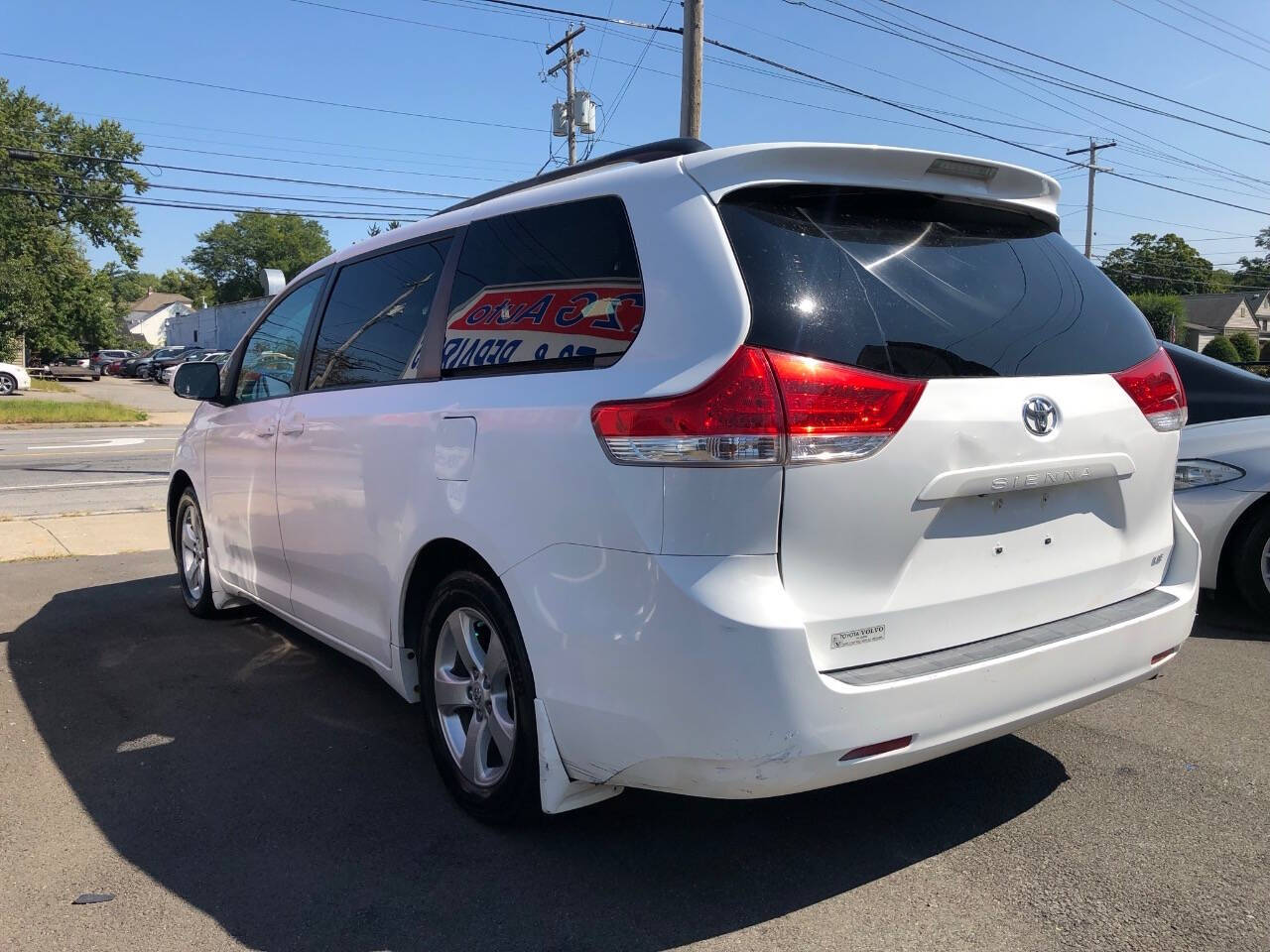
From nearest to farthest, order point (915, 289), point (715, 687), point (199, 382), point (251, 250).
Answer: point (715, 687) → point (915, 289) → point (199, 382) → point (251, 250)

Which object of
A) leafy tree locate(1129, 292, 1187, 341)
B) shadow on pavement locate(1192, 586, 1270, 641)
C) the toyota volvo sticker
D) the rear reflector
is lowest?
shadow on pavement locate(1192, 586, 1270, 641)

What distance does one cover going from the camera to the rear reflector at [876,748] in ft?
7.73

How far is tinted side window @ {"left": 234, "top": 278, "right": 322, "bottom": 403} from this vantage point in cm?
449

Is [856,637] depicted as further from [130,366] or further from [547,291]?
[130,366]

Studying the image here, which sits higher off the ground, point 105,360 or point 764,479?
point 764,479

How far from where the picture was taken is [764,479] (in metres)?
2.29

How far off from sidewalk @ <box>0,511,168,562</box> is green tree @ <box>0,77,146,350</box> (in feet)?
140

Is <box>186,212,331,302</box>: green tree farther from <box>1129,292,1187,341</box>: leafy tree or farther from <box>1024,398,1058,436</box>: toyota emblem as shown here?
<box>1024,398,1058,436</box>: toyota emblem

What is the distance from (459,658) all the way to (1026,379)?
193cm

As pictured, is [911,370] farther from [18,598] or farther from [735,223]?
[18,598]

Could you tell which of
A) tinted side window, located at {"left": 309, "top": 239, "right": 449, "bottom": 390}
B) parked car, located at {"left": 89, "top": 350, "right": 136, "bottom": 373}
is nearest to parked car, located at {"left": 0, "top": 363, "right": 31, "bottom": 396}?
parked car, located at {"left": 89, "top": 350, "right": 136, "bottom": 373}

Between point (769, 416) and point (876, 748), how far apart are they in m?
0.85

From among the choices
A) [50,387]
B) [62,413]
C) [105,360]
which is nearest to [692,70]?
[62,413]

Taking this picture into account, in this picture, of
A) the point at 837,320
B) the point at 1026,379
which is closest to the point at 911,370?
the point at 837,320
